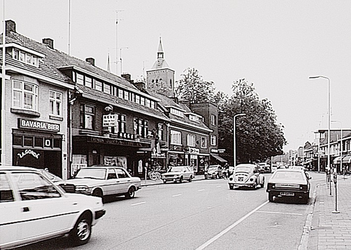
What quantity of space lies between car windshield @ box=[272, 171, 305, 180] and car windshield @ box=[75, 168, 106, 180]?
7323 millimetres

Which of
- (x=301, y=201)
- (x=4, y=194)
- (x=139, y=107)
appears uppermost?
(x=139, y=107)

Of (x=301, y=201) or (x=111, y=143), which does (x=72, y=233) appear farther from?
(x=111, y=143)

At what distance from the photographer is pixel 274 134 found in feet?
247

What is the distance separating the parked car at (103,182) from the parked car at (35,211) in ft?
26.8

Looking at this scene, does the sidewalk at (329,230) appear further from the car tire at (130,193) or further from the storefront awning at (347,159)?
the storefront awning at (347,159)

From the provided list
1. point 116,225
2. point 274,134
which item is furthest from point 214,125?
point 116,225

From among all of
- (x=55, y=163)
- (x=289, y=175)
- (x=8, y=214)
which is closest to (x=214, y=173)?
(x=55, y=163)

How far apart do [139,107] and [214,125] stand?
29126 mm

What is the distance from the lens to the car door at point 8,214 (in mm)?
7074

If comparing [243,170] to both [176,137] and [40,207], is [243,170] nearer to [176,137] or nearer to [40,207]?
[40,207]

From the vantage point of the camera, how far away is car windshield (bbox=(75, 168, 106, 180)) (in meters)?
18.7

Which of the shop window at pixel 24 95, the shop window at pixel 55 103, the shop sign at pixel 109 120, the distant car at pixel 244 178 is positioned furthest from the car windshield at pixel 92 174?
the shop sign at pixel 109 120

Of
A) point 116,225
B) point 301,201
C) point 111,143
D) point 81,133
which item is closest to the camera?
point 116,225

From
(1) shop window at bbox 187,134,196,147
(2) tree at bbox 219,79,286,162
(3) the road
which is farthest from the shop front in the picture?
(2) tree at bbox 219,79,286,162
